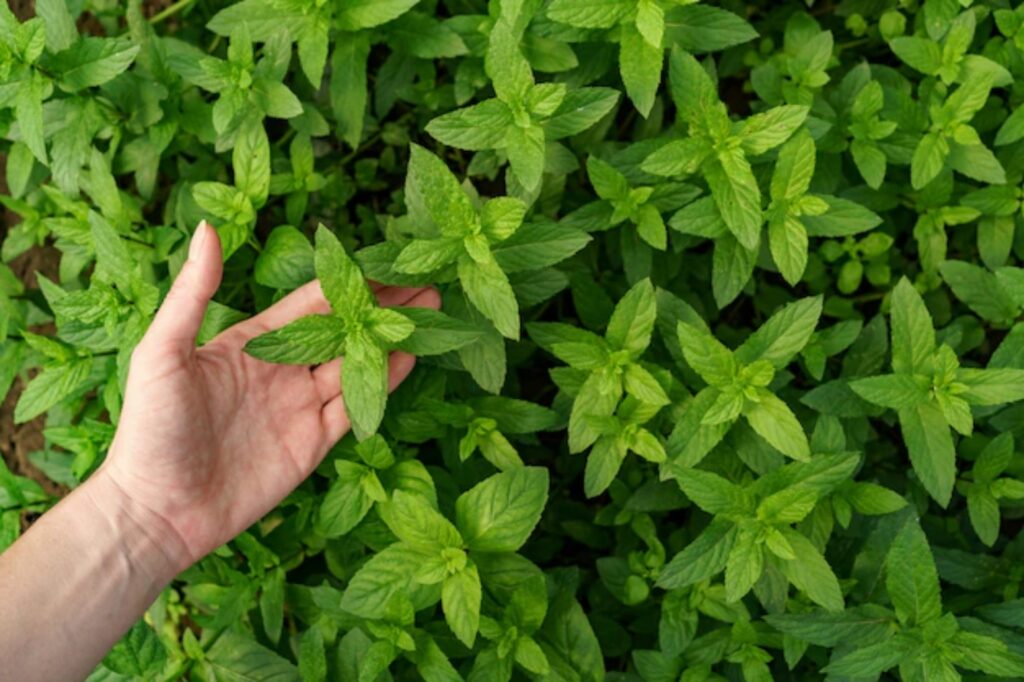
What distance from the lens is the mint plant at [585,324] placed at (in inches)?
95.3

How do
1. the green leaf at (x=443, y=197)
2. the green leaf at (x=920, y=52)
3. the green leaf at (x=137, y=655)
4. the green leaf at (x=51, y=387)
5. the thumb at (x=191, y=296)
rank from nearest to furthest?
the thumb at (x=191, y=296), the green leaf at (x=443, y=197), the green leaf at (x=137, y=655), the green leaf at (x=51, y=387), the green leaf at (x=920, y=52)

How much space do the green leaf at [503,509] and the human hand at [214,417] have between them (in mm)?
416

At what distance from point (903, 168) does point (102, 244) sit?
93.2 inches

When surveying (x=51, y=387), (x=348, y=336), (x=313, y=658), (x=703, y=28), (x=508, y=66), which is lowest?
(x=313, y=658)

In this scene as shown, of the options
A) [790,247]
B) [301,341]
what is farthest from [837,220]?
[301,341]

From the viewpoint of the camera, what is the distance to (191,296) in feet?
7.34

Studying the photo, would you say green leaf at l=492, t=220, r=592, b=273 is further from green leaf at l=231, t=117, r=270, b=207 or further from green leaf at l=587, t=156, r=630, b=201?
green leaf at l=231, t=117, r=270, b=207

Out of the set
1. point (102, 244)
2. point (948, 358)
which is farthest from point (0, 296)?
point (948, 358)

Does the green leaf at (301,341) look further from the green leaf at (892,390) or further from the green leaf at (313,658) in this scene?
the green leaf at (892,390)

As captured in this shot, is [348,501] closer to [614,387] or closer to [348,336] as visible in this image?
[348,336]

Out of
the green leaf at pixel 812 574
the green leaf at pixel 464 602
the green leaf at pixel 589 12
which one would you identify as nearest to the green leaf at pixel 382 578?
the green leaf at pixel 464 602

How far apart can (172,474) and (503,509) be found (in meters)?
0.82

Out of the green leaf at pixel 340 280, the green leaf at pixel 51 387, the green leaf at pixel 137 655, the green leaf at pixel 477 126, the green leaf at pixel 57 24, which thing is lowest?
the green leaf at pixel 137 655

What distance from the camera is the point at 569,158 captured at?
2660 mm
